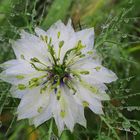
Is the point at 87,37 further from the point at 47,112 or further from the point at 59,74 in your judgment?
the point at 47,112

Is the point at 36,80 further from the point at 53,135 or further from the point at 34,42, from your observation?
the point at 53,135

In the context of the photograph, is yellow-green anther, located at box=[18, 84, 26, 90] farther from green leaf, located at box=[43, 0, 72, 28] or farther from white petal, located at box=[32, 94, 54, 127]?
green leaf, located at box=[43, 0, 72, 28]

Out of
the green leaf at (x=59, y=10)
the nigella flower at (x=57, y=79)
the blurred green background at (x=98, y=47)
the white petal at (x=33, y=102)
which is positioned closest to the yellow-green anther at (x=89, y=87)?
the nigella flower at (x=57, y=79)

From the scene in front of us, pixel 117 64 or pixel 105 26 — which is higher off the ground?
pixel 105 26

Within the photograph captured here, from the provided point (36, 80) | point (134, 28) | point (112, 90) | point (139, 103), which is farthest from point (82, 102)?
point (134, 28)

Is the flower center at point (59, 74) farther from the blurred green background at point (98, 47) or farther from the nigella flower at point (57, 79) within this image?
the blurred green background at point (98, 47)

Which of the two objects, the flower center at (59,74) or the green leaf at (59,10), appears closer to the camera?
the flower center at (59,74)

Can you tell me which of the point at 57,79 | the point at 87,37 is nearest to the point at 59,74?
the point at 57,79

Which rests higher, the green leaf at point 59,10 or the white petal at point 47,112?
the green leaf at point 59,10
